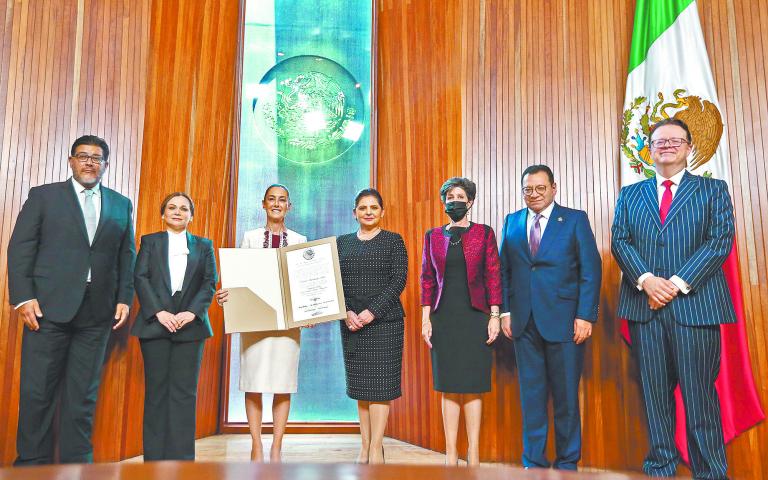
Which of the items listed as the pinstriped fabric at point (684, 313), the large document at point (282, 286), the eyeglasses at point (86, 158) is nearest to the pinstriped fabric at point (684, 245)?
the pinstriped fabric at point (684, 313)

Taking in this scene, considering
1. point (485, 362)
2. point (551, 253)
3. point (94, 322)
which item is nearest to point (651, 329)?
point (551, 253)

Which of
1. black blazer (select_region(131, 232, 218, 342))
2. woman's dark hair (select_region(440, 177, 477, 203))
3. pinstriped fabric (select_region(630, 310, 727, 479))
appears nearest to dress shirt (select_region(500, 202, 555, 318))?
woman's dark hair (select_region(440, 177, 477, 203))

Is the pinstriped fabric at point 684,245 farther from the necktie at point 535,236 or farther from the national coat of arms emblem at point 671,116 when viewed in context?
the national coat of arms emblem at point 671,116

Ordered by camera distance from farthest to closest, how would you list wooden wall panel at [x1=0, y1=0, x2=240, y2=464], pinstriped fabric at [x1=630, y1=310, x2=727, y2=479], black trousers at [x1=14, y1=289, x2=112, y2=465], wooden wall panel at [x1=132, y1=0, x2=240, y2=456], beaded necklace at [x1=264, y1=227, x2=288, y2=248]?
wooden wall panel at [x1=132, y1=0, x2=240, y2=456] < wooden wall panel at [x1=0, y1=0, x2=240, y2=464] < beaded necklace at [x1=264, y1=227, x2=288, y2=248] < black trousers at [x1=14, y1=289, x2=112, y2=465] < pinstriped fabric at [x1=630, y1=310, x2=727, y2=479]

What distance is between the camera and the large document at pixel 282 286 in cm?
295

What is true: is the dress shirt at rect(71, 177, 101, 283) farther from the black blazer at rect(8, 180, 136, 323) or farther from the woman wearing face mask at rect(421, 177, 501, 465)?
the woman wearing face mask at rect(421, 177, 501, 465)

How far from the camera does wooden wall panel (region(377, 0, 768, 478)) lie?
3.24 meters

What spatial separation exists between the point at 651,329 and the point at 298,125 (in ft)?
10.2

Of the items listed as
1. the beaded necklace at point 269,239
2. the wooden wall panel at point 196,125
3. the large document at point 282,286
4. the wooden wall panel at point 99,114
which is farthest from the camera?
the wooden wall panel at point 196,125

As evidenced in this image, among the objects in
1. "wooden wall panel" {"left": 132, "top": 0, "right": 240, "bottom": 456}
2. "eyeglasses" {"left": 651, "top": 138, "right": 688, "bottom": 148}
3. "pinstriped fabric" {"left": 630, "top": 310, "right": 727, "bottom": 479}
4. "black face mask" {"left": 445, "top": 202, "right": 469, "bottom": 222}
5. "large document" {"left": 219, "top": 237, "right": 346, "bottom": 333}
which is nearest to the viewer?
"pinstriped fabric" {"left": 630, "top": 310, "right": 727, "bottom": 479}

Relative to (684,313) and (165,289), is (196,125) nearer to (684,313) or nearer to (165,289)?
(165,289)

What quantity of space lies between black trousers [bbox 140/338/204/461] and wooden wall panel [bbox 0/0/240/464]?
542 mm

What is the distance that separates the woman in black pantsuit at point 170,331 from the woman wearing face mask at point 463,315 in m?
1.22

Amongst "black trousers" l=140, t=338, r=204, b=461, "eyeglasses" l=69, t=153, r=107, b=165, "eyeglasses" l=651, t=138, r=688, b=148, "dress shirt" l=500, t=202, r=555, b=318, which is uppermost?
"eyeglasses" l=69, t=153, r=107, b=165
